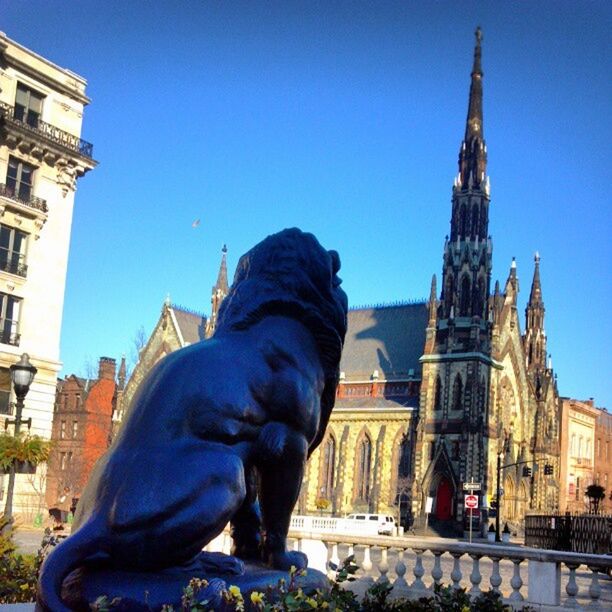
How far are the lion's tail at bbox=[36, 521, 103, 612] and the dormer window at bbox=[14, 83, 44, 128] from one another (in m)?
31.5

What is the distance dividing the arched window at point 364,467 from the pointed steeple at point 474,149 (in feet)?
72.4

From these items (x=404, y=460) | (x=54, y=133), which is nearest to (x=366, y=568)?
(x=54, y=133)

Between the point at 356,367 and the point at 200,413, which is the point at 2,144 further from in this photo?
the point at 356,367

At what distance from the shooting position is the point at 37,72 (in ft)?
108

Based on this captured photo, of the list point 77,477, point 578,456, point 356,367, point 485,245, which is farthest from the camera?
point 578,456

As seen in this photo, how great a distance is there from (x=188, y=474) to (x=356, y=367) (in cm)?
6645

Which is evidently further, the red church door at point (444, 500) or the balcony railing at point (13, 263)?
the red church door at point (444, 500)

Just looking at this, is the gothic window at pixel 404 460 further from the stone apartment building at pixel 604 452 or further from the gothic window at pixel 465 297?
the stone apartment building at pixel 604 452

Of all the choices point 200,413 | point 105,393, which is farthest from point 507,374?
point 200,413

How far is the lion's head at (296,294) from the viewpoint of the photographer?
4293 millimetres

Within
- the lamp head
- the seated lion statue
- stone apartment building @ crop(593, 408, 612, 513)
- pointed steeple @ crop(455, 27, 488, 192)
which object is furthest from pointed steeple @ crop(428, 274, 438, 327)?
the seated lion statue

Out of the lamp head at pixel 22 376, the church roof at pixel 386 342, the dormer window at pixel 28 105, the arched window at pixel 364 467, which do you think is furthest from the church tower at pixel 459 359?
the lamp head at pixel 22 376

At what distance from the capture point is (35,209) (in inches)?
1277

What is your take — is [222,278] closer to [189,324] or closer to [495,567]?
[189,324]
